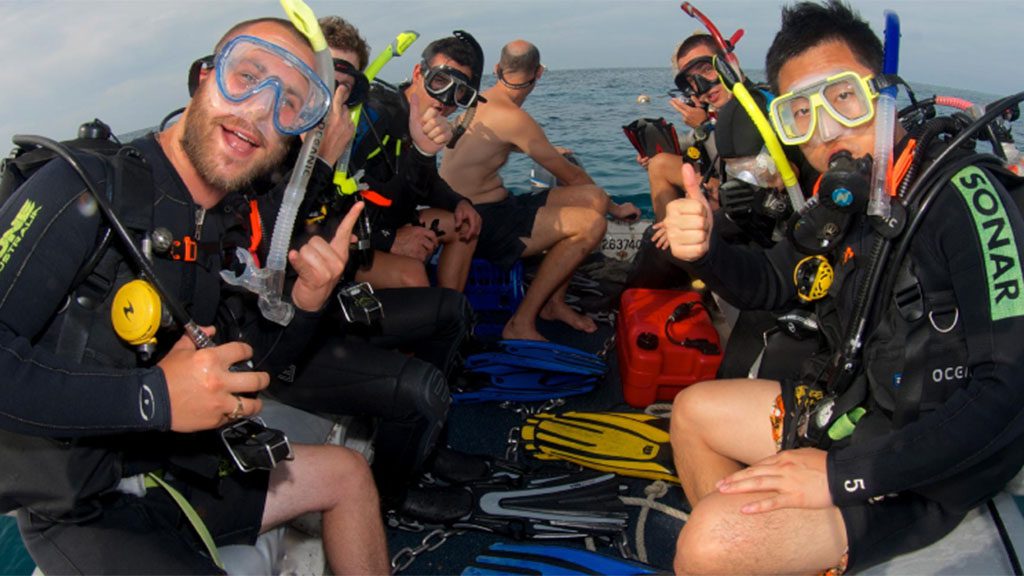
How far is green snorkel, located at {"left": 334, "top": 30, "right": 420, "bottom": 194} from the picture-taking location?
2637 mm

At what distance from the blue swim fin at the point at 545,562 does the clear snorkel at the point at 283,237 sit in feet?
3.53

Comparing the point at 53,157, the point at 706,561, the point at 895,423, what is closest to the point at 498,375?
the point at 706,561

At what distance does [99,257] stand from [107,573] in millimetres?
764

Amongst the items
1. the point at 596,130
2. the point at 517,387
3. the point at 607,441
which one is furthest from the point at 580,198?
the point at 596,130

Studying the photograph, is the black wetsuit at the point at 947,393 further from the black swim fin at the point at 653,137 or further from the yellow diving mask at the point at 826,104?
the black swim fin at the point at 653,137

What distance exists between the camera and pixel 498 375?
11.3 feet

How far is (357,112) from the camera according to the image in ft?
8.91

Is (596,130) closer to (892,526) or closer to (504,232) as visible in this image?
(504,232)

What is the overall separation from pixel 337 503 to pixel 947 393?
1755 mm

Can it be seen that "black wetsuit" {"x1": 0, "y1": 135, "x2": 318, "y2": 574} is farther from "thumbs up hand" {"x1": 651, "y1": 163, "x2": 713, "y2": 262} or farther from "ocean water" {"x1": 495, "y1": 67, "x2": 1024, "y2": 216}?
"ocean water" {"x1": 495, "y1": 67, "x2": 1024, "y2": 216}

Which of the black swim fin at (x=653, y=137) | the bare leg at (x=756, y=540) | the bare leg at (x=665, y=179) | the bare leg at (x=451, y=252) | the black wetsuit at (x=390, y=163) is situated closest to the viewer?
the bare leg at (x=756, y=540)

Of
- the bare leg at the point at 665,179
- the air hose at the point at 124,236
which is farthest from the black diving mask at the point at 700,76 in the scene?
the air hose at the point at 124,236

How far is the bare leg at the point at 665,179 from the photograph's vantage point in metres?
4.32

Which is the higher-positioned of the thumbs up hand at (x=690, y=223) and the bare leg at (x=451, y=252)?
the thumbs up hand at (x=690, y=223)
